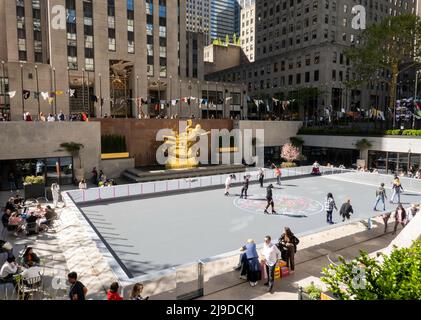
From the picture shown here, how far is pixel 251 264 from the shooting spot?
10117 mm

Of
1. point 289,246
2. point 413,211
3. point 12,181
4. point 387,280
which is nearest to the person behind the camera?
point 387,280

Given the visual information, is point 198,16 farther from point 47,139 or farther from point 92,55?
point 47,139

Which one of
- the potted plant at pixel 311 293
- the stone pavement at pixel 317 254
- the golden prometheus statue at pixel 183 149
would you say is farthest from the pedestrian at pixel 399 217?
the golden prometheus statue at pixel 183 149

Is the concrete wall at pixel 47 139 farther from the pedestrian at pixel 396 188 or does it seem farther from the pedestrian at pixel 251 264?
the pedestrian at pixel 396 188

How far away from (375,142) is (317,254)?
3204 centimetres

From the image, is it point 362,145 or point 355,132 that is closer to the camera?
point 362,145

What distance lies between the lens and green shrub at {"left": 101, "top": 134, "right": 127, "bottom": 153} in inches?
1326

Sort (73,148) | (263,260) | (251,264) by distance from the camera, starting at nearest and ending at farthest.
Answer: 1. (251,264)
2. (263,260)
3. (73,148)

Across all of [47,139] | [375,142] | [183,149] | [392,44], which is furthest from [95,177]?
[392,44]

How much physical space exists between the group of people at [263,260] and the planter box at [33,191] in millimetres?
18919

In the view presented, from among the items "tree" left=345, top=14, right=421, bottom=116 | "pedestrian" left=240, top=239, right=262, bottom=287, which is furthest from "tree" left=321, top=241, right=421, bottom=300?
"tree" left=345, top=14, right=421, bottom=116

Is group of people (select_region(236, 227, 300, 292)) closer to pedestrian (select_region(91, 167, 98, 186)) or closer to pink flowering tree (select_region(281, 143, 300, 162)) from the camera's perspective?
pedestrian (select_region(91, 167, 98, 186))

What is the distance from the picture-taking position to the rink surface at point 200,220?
13025mm
